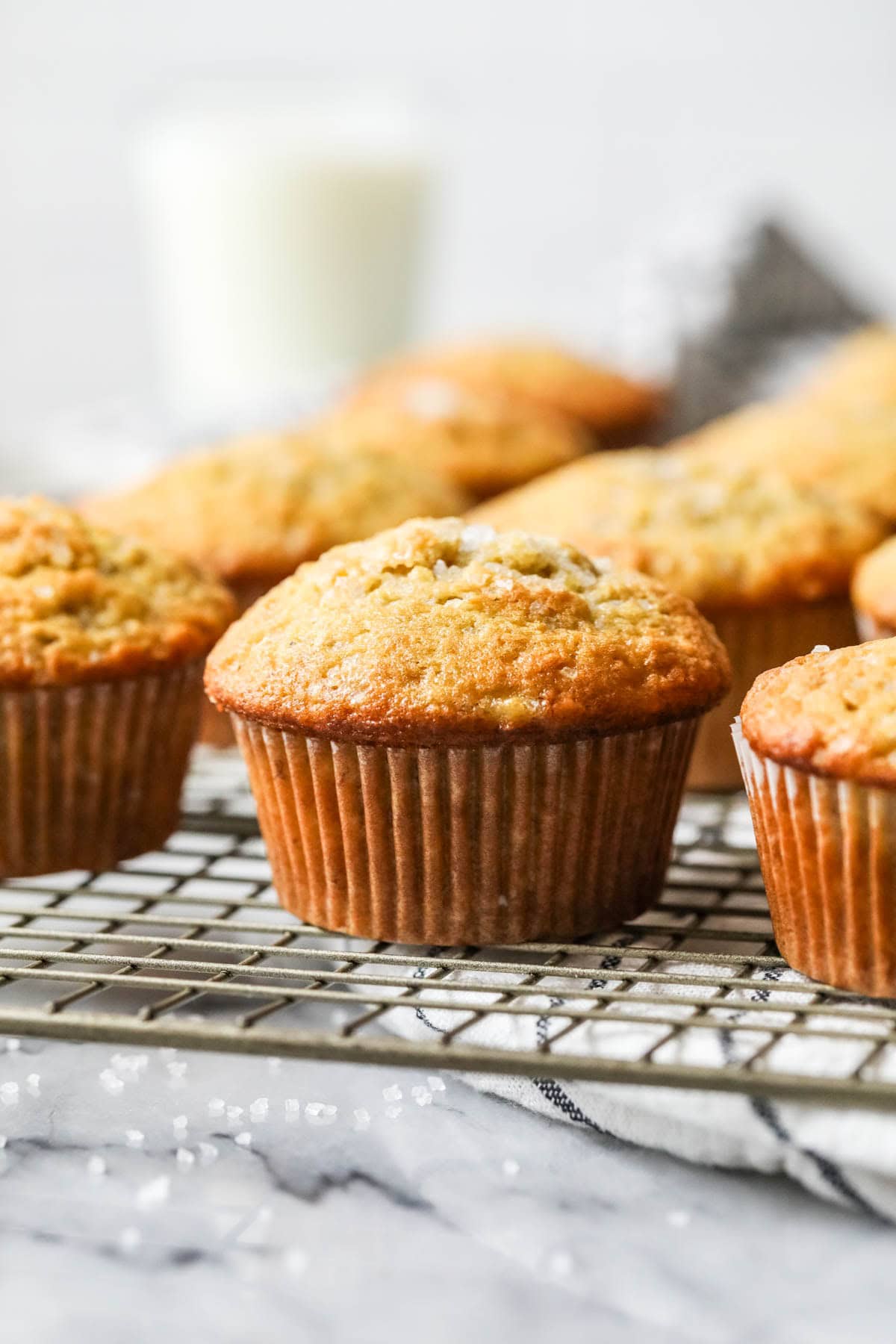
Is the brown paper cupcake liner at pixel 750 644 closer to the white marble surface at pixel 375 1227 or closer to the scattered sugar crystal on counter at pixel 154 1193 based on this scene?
the white marble surface at pixel 375 1227

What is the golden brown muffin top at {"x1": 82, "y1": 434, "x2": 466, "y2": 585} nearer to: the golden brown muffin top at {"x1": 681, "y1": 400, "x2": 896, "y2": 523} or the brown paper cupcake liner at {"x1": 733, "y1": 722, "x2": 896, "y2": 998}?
the golden brown muffin top at {"x1": 681, "y1": 400, "x2": 896, "y2": 523}

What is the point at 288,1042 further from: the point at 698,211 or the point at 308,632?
the point at 698,211

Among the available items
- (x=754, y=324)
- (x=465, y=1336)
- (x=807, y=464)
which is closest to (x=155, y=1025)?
(x=465, y=1336)

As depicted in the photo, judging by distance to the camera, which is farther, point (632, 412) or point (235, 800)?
point (632, 412)

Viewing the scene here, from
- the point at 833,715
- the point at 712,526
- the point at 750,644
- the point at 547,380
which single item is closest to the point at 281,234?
the point at 547,380

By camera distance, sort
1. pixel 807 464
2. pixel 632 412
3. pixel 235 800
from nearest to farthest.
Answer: pixel 235 800 < pixel 807 464 < pixel 632 412

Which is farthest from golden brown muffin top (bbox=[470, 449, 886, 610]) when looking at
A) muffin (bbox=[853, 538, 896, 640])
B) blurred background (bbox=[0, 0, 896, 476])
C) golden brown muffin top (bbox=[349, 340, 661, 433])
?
blurred background (bbox=[0, 0, 896, 476])
